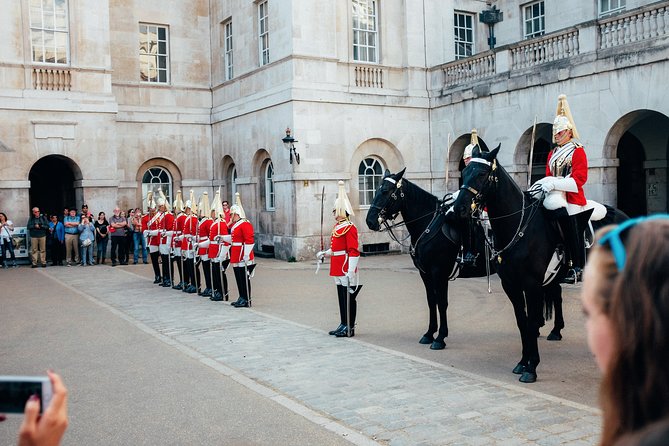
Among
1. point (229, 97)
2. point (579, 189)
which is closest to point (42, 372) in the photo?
point (579, 189)

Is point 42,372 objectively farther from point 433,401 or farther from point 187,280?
point 187,280

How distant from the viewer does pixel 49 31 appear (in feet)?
76.3

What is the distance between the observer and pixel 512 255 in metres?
7.92

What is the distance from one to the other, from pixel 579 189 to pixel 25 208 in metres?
19.2

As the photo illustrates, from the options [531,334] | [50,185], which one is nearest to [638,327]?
[531,334]

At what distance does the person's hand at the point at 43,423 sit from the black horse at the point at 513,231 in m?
6.28

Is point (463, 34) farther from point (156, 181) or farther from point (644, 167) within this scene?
point (156, 181)

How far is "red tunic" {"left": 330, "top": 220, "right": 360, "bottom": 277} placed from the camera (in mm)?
10070

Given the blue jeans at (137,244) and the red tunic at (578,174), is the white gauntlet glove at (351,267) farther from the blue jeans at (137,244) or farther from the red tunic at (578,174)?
the blue jeans at (137,244)

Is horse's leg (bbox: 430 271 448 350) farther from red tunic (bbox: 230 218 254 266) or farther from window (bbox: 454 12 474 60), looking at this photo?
window (bbox: 454 12 474 60)

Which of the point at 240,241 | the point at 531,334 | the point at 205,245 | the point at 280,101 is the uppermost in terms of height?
the point at 280,101

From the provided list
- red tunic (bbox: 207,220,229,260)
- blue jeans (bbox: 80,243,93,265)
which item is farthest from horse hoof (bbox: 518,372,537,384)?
blue jeans (bbox: 80,243,93,265)

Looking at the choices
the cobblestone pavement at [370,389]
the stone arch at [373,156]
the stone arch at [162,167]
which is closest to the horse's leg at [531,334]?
the cobblestone pavement at [370,389]

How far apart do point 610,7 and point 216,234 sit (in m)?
14.0
